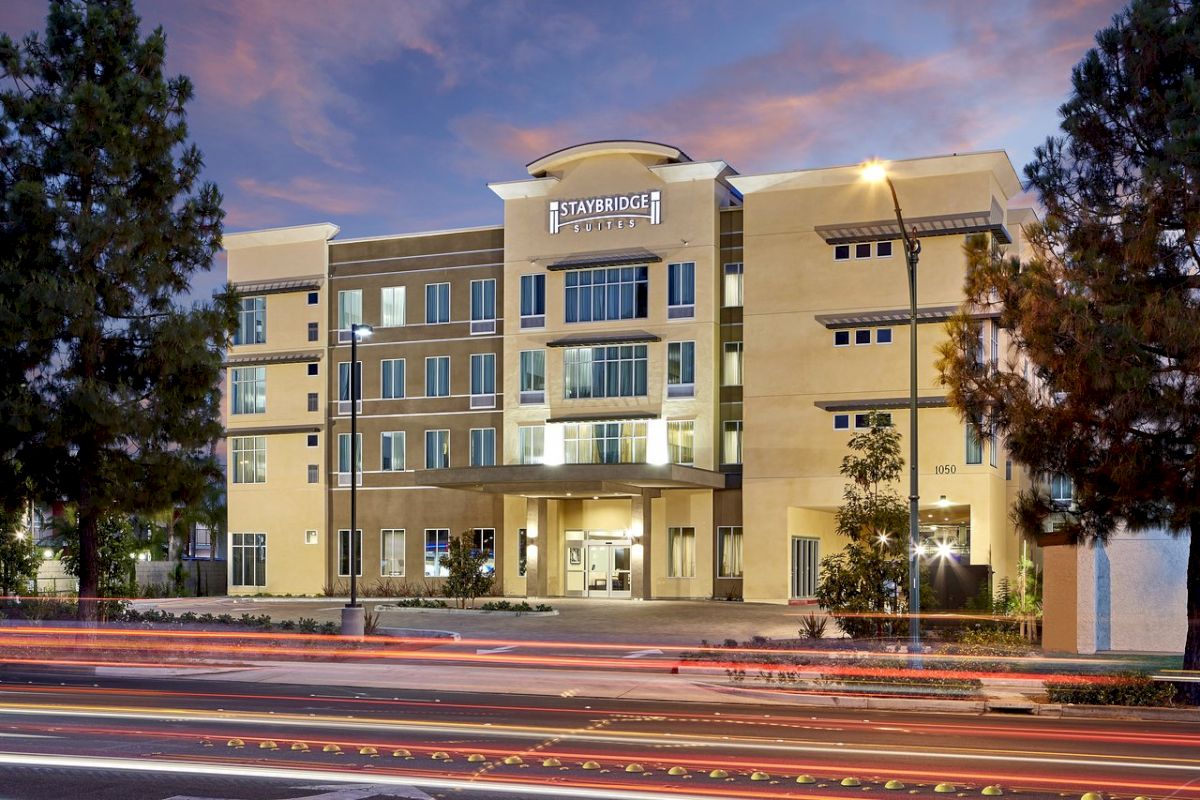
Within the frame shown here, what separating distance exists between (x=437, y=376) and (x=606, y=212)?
10.5 m

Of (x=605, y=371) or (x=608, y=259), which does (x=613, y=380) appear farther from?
(x=608, y=259)

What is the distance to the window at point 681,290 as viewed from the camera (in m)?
51.9

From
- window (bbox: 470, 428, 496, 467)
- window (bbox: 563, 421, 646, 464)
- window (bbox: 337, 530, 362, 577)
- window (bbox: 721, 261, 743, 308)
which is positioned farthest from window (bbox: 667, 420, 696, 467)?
window (bbox: 337, 530, 362, 577)

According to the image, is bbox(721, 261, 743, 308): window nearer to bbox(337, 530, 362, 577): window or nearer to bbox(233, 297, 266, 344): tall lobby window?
bbox(337, 530, 362, 577): window

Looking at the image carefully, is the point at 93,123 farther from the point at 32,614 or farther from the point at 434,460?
the point at 434,460

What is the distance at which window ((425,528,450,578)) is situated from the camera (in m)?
56.7

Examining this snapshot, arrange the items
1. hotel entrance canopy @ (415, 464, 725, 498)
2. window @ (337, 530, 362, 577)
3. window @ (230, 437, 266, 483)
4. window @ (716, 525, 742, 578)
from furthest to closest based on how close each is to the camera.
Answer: window @ (230, 437, 266, 483), window @ (337, 530, 362, 577), window @ (716, 525, 742, 578), hotel entrance canopy @ (415, 464, 725, 498)

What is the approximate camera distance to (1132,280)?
1967 cm

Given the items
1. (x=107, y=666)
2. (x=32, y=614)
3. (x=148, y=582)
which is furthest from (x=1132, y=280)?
(x=148, y=582)

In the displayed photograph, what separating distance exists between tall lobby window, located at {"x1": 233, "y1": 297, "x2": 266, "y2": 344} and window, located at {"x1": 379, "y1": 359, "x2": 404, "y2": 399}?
20.6 ft

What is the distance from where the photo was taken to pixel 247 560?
61.2 m

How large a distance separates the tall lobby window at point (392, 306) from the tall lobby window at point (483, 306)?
3268 millimetres

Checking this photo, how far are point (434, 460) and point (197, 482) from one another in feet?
74.4

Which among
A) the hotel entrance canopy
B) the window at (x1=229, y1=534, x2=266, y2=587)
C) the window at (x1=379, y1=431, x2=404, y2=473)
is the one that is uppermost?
the window at (x1=379, y1=431, x2=404, y2=473)
